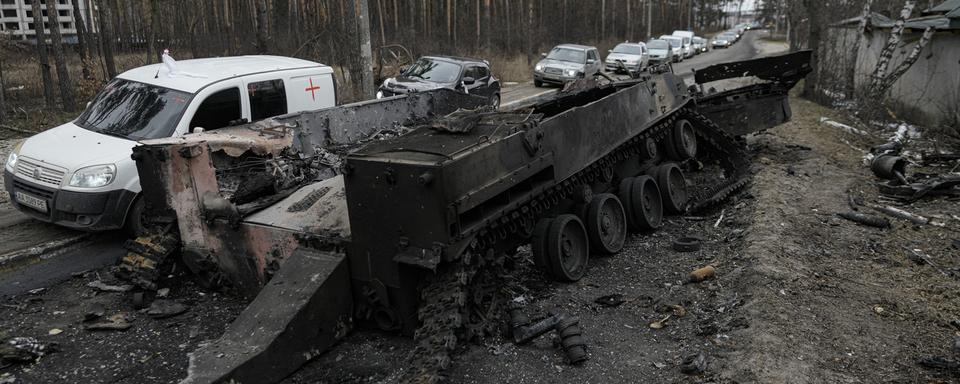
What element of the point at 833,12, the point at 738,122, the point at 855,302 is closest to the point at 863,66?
the point at 833,12

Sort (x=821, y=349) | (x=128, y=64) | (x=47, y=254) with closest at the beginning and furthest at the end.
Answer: (x=821, y=349)
(x=47, y=254)
(x=128, y=64)

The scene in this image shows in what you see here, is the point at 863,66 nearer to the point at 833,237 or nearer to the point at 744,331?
the point at 833,237

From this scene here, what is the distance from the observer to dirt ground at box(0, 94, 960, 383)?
4.92 meters

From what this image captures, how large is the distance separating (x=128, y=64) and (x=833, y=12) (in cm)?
2348

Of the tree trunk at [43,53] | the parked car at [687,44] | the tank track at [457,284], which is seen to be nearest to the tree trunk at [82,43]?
the tree trunk at [43,53]

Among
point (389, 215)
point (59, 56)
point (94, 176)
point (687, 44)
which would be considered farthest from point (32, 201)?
point (687, 44)

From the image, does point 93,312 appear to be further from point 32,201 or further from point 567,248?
point 567,248

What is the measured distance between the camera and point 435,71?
16438mm

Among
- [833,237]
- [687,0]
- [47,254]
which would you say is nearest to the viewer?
[47,254]

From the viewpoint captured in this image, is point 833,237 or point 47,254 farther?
point 833,237

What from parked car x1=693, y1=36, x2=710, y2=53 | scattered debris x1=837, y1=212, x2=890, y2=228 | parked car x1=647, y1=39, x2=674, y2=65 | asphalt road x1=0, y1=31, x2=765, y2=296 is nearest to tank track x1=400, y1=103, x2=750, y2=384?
scattered debris x1=837, y1=212, x2=890, y2=228

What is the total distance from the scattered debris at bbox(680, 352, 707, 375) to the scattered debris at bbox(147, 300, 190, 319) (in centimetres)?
428

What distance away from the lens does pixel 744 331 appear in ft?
17.3

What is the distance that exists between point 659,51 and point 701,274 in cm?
3091
